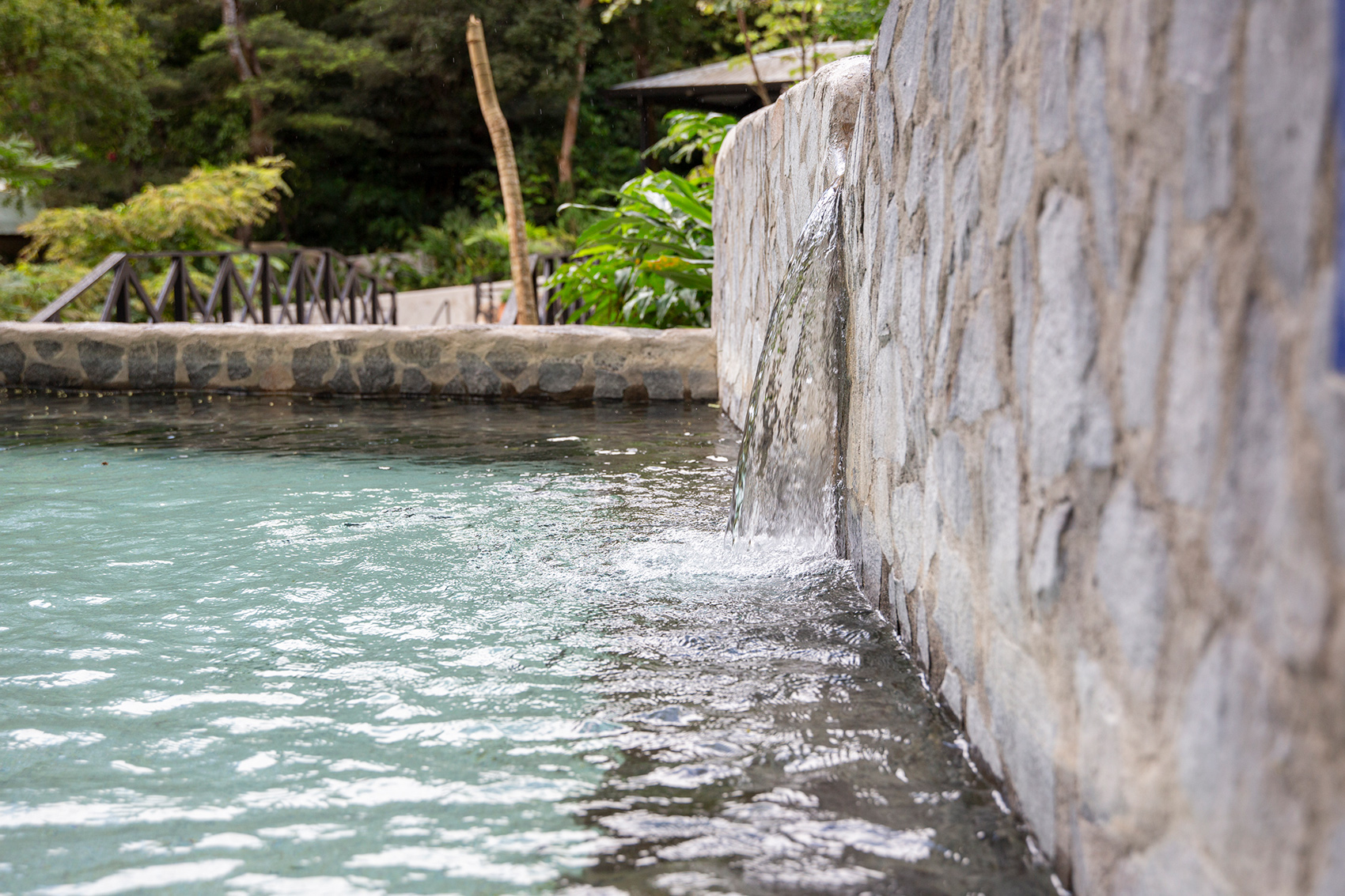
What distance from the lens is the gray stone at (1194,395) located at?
3.02ft

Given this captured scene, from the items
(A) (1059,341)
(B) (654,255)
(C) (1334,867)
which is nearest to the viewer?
(C) (1334,867)

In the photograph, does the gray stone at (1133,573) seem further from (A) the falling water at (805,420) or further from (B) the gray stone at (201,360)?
(B) the gray stone at (201,360)

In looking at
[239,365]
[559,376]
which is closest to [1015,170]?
[559,376]

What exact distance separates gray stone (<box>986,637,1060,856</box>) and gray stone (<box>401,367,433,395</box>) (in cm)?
550

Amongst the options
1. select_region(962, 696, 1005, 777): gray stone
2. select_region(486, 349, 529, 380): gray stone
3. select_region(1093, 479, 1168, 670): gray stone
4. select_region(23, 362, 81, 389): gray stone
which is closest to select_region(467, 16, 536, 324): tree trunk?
select_region(486, 349, 529, 380): gray stone

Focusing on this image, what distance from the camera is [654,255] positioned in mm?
7371

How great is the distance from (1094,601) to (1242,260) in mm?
461

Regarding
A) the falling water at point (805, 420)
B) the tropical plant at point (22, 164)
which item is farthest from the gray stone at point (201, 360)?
the tropical plant at point (22, 164)

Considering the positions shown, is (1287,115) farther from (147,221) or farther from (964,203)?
(147,221)

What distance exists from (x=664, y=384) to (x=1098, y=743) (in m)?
5.31

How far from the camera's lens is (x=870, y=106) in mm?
2600

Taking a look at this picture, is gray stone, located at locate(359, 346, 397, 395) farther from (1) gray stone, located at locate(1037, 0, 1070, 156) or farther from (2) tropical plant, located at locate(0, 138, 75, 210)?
(2) tropical plant, located at locate(0, 138, 75, 210)

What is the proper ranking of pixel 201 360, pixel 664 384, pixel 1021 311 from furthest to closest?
pixel 201 360, pixel 664 384, pixel 1021 311

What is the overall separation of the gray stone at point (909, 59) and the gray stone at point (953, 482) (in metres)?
0.69
